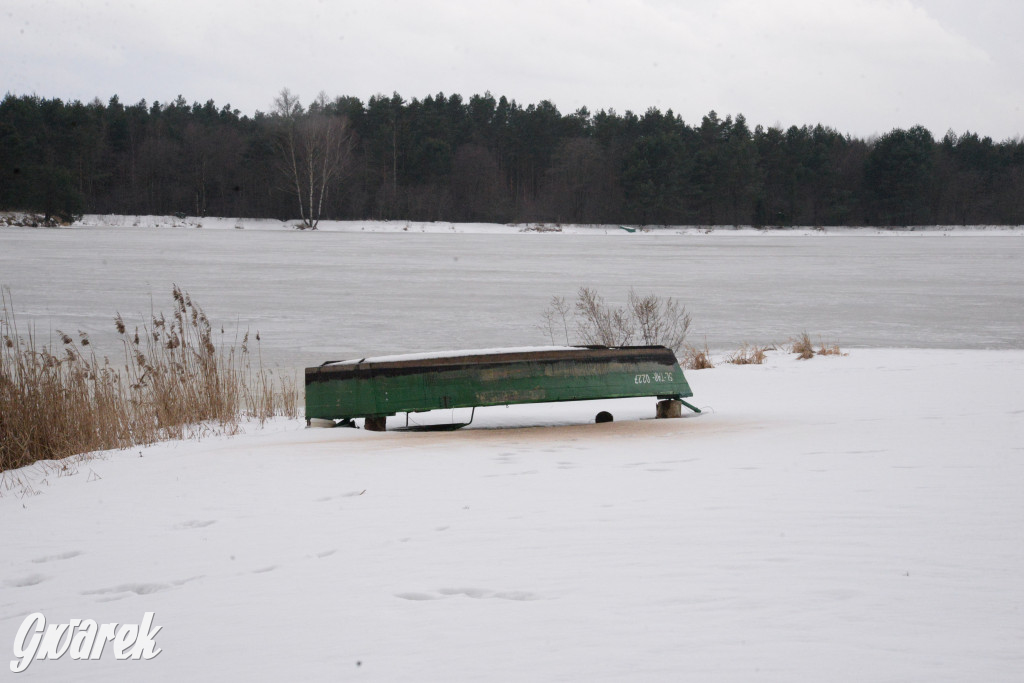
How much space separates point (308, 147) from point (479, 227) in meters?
16.1

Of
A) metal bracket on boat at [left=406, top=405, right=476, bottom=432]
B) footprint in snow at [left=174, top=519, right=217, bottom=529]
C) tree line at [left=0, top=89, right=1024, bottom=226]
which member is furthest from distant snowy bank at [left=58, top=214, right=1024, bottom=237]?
footprint in snow at [left=174, top=519, right=217, bottom=529]

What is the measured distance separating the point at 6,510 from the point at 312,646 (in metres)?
3.27

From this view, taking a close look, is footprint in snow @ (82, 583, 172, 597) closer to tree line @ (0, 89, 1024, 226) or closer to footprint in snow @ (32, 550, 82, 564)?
footprint in snow @ (32, 550, 82, 564)

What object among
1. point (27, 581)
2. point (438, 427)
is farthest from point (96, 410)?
point (27, 581)

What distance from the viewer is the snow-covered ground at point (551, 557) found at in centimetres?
283

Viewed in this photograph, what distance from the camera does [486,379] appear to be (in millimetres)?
7012

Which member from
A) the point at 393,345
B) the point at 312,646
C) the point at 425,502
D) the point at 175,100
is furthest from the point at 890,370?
the point at 175,100

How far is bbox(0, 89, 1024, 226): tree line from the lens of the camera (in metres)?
86.6

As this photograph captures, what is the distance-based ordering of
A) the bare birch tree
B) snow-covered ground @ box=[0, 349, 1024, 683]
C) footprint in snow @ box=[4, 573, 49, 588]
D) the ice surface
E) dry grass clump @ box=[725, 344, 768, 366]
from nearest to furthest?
snow-covered ground @ box=[0, 349, 1024, 683] → footprint in snow @ box=[4, 573, 49, 588] → dry grass clump @ box=[725, 344, 768, 366] → the ice surface → the bare birch tree

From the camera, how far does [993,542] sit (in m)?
3.65

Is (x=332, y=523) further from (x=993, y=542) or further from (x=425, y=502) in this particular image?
(x=993, y=542)

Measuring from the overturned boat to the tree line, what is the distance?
77706mm

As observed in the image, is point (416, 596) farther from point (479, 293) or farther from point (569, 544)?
point (479, 293)

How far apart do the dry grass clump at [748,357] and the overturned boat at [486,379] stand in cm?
505
